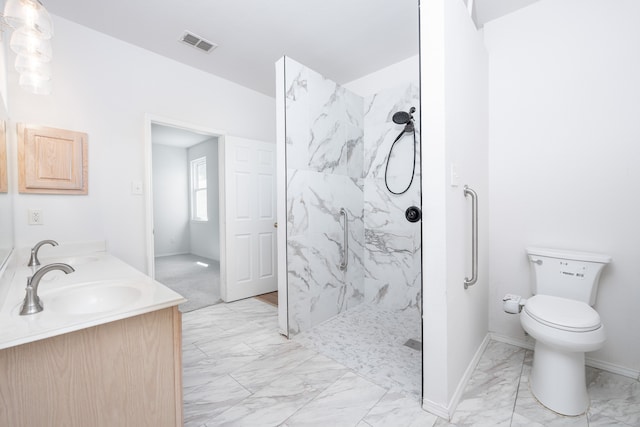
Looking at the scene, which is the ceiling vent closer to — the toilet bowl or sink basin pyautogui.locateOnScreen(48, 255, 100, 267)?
sink basin pyautogui.locateOnScreen(48, 255, 100, 267)

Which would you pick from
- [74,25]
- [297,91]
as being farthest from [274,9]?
[74,25]

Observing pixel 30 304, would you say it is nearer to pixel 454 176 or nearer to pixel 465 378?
pixel 454 176

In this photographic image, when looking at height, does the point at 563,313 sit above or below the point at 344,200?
below

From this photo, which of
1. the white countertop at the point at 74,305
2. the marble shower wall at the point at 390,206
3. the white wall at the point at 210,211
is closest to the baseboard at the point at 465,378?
the marble shower wall at the point at 390,206

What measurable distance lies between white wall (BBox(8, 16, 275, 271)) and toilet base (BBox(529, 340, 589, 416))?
313 centimetres

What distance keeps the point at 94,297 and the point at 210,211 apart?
467 centimetres

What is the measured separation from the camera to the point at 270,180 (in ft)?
11.7

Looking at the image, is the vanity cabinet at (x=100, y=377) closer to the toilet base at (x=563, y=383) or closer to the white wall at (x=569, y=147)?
the toilet base at (x=563, y=383)

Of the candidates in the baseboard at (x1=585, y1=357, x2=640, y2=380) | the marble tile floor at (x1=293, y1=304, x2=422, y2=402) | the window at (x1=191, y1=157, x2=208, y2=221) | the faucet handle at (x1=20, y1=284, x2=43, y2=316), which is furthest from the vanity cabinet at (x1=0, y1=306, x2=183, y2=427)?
the window at (x1=191, y1=157, x2=208, y2=221)

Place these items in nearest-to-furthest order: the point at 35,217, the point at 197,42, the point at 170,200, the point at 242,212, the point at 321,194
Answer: the point at 35,217
the point at 197,42
the point at 321,194
the point at 242,212
the point at 170,200

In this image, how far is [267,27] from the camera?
2.30 metres

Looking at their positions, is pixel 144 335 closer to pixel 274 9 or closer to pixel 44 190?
pixel 44 190

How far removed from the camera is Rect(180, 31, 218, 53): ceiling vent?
240cm

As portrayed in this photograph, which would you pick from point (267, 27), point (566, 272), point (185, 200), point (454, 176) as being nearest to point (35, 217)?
point (267, 27)
